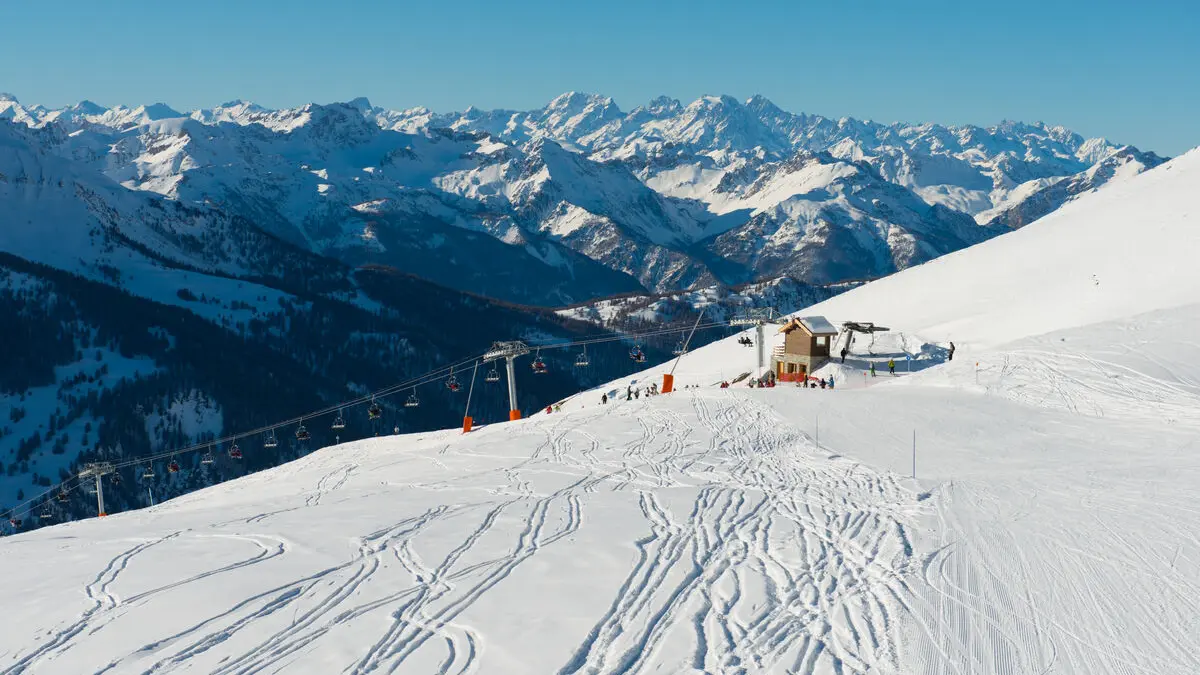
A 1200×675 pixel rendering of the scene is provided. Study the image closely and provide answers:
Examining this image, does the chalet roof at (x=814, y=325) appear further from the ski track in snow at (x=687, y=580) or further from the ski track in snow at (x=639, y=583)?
the ski track in snow at (x=687, y=580)

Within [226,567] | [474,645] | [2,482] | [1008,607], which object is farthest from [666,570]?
[2,482]

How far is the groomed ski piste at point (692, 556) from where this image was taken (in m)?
13.5

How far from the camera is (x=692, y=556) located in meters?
18.0

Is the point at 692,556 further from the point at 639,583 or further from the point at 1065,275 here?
the point at 1065,275

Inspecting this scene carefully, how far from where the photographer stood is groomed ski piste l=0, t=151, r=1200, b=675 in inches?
531

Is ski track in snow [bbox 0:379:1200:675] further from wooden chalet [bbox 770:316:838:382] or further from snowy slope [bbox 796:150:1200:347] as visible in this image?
snowy slope [bbox 796:150:1200:347]

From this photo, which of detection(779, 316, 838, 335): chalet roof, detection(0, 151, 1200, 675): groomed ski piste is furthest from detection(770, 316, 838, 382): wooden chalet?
detection(0, 151, 1200, 675): groomed ski piste

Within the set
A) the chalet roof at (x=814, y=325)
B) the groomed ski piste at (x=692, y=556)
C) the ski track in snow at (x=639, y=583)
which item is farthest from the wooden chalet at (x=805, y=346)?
the ski track in snow at (x=639, y=583)

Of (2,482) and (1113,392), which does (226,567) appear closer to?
(1113,392)

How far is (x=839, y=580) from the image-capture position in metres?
16.6

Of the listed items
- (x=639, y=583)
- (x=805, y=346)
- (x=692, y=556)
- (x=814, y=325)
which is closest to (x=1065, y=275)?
(x=814, y=325)

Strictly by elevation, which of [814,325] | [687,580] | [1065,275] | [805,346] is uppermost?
[1065,275]

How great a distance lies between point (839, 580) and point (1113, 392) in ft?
97.4

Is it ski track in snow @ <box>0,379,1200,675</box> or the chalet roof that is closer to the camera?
ski track in snow @ <box>0,379,1200,675</box>
